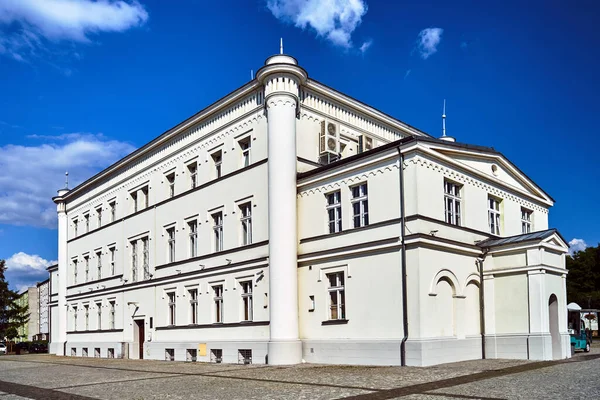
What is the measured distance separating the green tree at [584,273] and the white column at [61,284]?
40296 millimetres

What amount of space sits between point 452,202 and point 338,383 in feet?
32.3

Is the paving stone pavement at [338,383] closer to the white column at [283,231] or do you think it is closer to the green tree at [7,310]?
the white column at [283,231]

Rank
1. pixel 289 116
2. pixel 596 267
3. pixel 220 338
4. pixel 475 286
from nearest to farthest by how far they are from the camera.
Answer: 1. pixel 475 286
2. pixel 289 116
3. pixel 220 338
4. pixel 596 267

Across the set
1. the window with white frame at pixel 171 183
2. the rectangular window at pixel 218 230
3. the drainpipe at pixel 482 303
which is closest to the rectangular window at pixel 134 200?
the window with white frame at pixel 171 183

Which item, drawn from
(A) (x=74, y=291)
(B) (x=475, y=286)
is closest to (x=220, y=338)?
(B) (x=475, y=286)

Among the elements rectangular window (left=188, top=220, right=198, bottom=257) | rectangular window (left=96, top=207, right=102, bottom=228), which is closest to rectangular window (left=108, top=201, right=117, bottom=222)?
rectangular window (left=96, top=207, right=102, bottom=228)

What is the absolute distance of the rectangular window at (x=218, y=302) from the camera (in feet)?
92.3

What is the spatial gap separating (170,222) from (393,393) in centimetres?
2077

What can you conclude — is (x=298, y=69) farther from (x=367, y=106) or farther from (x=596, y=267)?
(x=596, y=267)

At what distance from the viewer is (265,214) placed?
84.5 ft

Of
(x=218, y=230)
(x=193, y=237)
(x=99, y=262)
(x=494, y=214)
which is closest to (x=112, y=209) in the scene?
(x=99, y=262)

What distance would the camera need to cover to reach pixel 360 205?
23.4m

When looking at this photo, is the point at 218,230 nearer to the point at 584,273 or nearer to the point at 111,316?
the point at 111,316

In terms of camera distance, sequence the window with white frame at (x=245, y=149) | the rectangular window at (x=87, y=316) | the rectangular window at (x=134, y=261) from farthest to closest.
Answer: the rectangular window at (x=87, y=316) → the rectangular window at (x=134, y=261) → the window with white frame at (x=245, y=149)
